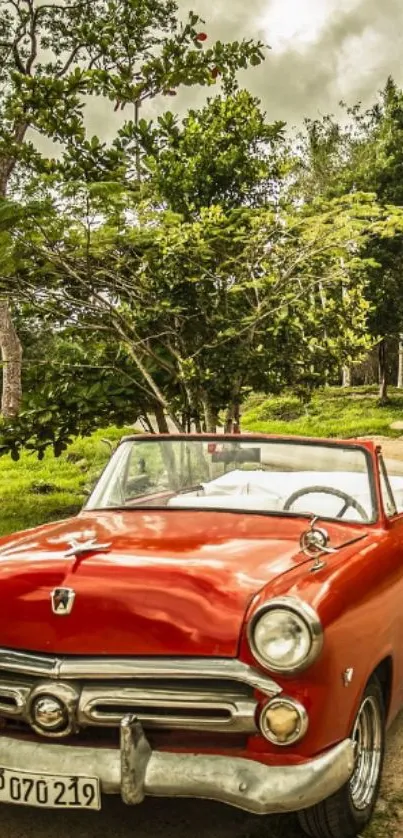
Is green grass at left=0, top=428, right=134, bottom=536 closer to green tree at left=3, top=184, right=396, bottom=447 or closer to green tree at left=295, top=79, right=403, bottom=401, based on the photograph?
green tree at left=3, top=184, right=396, bottom=447

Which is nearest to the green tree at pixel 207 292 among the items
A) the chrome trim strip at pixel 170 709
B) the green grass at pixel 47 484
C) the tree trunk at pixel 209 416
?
the tree trunk at pixel 209 416

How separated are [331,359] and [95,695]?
277 inches

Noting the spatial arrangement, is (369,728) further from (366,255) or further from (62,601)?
(366,255)

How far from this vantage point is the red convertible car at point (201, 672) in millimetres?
2824

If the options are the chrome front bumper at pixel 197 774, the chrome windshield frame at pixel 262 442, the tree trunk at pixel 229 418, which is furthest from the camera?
the tree trunk at pixel 229 418

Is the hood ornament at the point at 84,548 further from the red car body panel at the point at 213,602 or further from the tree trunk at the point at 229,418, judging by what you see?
the tree trunk at the point at 229,418

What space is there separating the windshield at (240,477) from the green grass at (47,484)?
462 centimetres

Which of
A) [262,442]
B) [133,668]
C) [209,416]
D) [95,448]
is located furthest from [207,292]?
[95,448]

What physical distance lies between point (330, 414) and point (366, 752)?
78.8 feet

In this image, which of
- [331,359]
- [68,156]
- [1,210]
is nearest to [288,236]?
[331,359]

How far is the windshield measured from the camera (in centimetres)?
424

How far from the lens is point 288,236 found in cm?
898

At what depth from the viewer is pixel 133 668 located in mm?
2932

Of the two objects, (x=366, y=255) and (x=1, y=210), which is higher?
(x=366, y=255)
